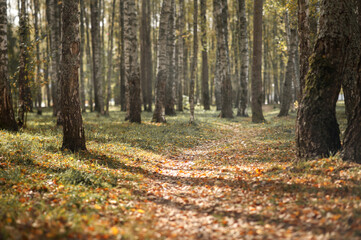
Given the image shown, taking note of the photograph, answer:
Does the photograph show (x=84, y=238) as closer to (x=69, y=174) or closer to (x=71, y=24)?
(x=69, y=174)

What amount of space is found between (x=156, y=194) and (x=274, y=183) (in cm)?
266

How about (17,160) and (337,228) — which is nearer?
(337,228)

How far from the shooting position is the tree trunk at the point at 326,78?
22.0 ft

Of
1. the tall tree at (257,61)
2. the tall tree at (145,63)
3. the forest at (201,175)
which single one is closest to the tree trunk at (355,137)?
the forest at (201,175)

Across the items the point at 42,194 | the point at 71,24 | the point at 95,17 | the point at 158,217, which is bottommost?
the point at 158,217

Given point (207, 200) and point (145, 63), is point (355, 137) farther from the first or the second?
point (145, 63)

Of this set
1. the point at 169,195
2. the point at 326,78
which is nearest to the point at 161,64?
the point at 326,78

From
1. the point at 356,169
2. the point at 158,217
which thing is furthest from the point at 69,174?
the point at 356,169

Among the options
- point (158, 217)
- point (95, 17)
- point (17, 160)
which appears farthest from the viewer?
point (95, 17)

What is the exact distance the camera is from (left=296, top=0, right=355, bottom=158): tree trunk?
6707mm

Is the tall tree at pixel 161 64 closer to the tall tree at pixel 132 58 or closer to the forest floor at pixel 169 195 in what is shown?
the tall tree at pixel 132 58

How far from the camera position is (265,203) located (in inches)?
217

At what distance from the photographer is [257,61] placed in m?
19.0

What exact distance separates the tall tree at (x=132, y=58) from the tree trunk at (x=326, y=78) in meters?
11.7
